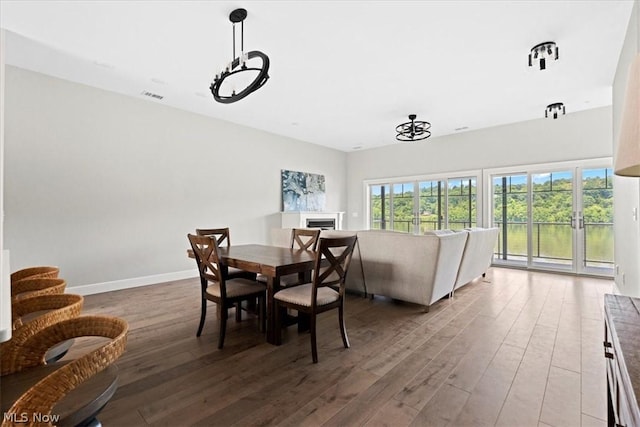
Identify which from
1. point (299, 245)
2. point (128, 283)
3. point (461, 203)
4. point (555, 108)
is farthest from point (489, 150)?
point (128, 283)

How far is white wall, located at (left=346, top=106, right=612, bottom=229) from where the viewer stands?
5316mm

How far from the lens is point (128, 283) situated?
14.8ft

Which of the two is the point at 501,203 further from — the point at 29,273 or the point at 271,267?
A: the point at 29,273

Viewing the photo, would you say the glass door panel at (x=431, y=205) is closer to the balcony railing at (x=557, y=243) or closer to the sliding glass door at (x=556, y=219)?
the sliding glass door at (x=556, y=219)

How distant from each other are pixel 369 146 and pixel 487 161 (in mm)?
2943

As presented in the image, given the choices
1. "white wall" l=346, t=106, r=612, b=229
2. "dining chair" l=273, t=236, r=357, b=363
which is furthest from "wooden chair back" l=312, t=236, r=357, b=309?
"white wall" l=346, t=106, r=612, b=229

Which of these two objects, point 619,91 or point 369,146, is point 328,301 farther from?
point 369,146

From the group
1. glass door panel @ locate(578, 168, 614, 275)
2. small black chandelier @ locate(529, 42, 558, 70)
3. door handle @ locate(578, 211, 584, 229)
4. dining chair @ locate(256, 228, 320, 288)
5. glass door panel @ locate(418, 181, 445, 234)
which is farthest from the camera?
glass door panel @ locate(418, 181, 445, 234)

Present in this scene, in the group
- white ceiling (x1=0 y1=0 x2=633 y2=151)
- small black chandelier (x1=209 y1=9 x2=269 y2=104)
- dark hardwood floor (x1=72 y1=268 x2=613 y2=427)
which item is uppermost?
white ceiling (x1=0 y1=0 x2=633 y2=151)

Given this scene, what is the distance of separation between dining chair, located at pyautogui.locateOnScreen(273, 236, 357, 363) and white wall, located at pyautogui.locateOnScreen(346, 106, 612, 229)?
535cm

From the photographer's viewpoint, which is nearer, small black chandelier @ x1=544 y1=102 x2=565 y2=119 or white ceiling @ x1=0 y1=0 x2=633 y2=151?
white ceiling @ x1=0 y1=0 x2=633 y2=151

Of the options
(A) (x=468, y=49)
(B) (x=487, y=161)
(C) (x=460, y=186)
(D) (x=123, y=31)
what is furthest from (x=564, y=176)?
(D) (x=123, y=31)

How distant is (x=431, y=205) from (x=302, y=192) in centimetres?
325

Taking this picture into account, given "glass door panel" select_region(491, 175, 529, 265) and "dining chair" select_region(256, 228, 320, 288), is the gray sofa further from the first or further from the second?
"glass door panel" select_region(491, 175, 529, 265)
